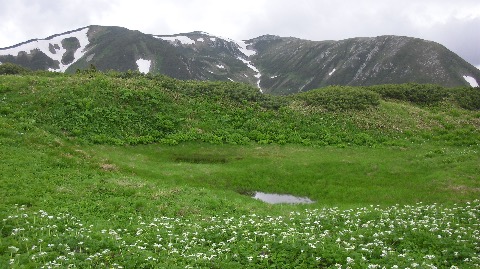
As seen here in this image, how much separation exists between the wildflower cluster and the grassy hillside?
0.27 feet

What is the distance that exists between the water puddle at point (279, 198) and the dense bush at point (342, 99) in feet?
79.7

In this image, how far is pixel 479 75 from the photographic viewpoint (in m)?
190

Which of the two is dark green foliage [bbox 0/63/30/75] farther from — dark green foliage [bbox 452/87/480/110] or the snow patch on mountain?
the snow patch on mountain

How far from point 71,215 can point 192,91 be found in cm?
3550

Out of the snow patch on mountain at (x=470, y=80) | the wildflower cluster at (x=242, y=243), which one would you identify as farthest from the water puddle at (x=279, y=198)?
the snow patch on mountain at (x=470, y=80)

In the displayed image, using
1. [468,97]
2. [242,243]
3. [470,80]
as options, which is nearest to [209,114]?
[242,243]

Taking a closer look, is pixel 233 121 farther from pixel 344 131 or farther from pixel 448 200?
pixel 448 200

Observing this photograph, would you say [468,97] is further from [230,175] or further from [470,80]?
[470,80]

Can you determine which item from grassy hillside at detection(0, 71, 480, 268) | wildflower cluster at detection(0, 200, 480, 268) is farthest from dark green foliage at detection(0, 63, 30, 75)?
wildflower cluster at detection(0, 200, 480, 268)

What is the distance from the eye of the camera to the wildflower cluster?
42.8 ft

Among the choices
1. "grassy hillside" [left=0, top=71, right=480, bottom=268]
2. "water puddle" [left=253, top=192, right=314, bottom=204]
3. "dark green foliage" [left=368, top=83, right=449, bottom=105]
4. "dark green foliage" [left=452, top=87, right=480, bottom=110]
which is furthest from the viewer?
"dark green foliage" [left=368, top=83, right=449, bottom=105]

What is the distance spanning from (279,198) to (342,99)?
28.6 m

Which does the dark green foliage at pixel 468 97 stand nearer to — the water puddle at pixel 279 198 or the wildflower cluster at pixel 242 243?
the water puddle at pixel 279 198

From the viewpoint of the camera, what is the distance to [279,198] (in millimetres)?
29188
